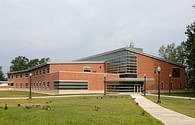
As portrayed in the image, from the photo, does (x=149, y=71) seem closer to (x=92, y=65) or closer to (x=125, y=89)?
(x=125, y=89)

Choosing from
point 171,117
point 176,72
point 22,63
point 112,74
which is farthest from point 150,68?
point 22,63

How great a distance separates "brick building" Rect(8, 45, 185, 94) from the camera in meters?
47.8

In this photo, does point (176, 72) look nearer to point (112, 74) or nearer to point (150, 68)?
point (150, 68)

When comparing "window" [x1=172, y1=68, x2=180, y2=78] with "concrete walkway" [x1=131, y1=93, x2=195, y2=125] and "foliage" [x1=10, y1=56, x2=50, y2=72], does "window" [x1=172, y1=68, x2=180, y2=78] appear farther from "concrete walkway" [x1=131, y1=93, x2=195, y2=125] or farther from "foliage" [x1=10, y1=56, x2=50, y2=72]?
"foliage" [x1=10, y1=56, x2=50, y2=72]

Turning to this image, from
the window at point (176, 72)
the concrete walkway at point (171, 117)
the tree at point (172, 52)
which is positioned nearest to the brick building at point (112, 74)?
the window at point (176, 72)

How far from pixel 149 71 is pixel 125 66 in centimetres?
A: 643

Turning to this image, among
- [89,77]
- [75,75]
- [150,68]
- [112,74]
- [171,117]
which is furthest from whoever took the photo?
[150,68]

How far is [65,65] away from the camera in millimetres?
53344

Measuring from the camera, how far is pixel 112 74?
53.4 metres

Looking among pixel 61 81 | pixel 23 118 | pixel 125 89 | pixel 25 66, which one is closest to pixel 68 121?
pixel 23 118

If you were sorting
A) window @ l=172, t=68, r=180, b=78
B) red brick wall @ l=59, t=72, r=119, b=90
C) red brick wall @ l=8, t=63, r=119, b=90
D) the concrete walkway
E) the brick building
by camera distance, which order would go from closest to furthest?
the concrete walkway → red brick wall @ l=59, t=72, r=119, b=90 → red brick wall @ l=8, t=63, r=119, b=90 → the brick building → window @ l=172, t=68, r=180, b=78

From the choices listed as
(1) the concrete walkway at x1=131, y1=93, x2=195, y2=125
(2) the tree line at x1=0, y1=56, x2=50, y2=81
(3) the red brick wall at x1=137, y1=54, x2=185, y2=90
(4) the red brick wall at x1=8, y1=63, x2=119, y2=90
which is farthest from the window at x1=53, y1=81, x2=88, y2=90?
A: (2) the tree line at x1=0, y1=56, x2=50, y2=81

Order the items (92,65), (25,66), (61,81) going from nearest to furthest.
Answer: (61,81)
(92,65)
(25,66)

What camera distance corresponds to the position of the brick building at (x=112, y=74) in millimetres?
47750
